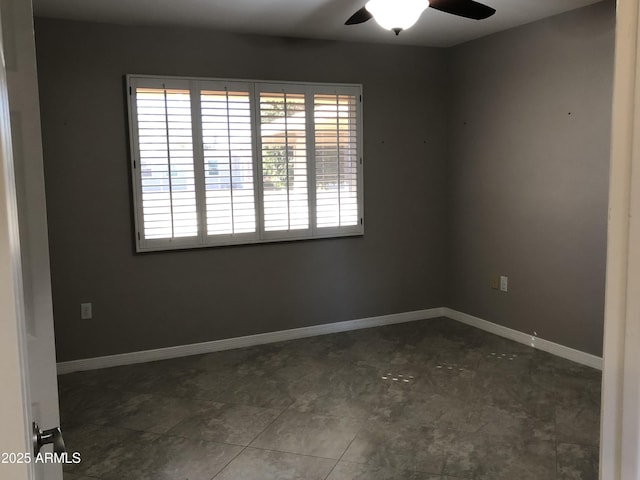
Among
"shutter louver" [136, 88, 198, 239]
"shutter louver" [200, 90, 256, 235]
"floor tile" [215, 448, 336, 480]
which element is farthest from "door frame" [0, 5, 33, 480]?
"shutter louver" [200, 90, 256, 235]

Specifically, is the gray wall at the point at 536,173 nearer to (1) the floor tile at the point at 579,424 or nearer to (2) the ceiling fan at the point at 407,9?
(1) the floor tile at the point at 579,424

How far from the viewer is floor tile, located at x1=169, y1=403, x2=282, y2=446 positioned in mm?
2930

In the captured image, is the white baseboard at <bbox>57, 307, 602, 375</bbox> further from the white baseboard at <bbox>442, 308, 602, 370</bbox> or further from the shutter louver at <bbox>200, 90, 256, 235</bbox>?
the shutter louver at <bbox>200, 90, 256, 235</bbox>

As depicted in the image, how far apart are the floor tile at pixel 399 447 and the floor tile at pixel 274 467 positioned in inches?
6.5

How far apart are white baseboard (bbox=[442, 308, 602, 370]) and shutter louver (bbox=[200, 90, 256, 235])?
2.11 meters

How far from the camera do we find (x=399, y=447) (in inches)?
109

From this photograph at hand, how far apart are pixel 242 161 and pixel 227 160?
0.38ft

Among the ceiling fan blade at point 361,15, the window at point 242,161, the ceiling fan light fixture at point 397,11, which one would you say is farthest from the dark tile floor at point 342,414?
the ceiling fan blade at point 361,15

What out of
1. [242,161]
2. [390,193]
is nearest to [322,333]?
[390,193]

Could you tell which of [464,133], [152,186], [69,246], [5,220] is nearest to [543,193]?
[464,133]

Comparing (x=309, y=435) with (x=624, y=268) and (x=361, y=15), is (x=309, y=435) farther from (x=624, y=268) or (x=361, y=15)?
(x=624, y=268)

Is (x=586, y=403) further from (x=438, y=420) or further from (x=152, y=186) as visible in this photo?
(x=152, y=186)

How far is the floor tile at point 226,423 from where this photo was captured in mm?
2930

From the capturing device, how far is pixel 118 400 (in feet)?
11.1
